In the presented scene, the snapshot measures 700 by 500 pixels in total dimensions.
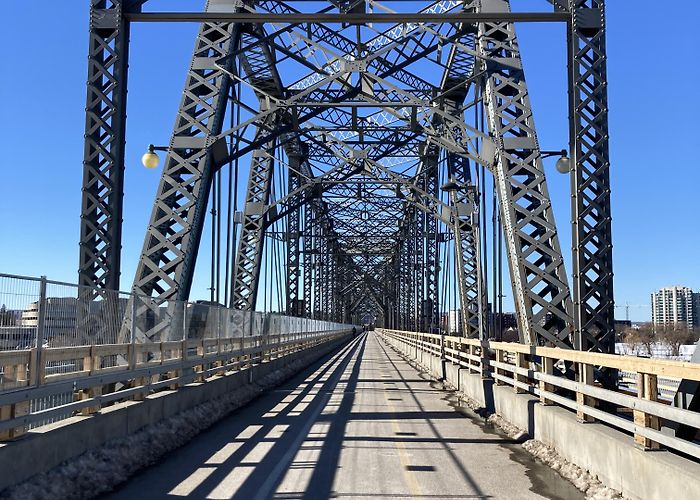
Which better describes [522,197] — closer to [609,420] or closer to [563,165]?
[563,165]

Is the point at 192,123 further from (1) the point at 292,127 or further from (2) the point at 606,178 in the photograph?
(2) the point at 606,178

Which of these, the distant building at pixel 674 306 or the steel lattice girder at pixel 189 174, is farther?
the distant building at pixel 674 306

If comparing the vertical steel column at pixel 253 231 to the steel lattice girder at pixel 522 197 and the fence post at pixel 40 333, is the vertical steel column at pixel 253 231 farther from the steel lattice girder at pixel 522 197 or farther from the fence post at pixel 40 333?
the fence post at pixel 40 333

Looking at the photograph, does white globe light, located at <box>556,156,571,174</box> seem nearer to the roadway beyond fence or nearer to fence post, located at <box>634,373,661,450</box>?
the roadway beyond fence

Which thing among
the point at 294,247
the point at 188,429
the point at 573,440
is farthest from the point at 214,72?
the point at 294,247

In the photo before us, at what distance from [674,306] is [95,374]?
80433 millimetres

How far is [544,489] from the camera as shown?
8609 mm

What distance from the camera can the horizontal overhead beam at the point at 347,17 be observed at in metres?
13.6

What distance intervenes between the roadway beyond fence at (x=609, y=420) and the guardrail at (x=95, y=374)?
596cm

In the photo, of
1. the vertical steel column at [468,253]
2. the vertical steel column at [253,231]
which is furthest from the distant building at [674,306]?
the vertical steel column at [253,231]

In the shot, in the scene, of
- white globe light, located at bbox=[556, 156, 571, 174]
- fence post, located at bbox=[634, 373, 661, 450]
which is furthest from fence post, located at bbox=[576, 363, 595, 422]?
white globe light, located at bbox=[556, 156, 571, 174]

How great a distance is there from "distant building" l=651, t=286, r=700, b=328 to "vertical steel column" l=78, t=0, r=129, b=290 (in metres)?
61.5

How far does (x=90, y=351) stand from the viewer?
30.8 feet

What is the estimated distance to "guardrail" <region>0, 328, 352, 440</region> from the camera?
7.29 m
